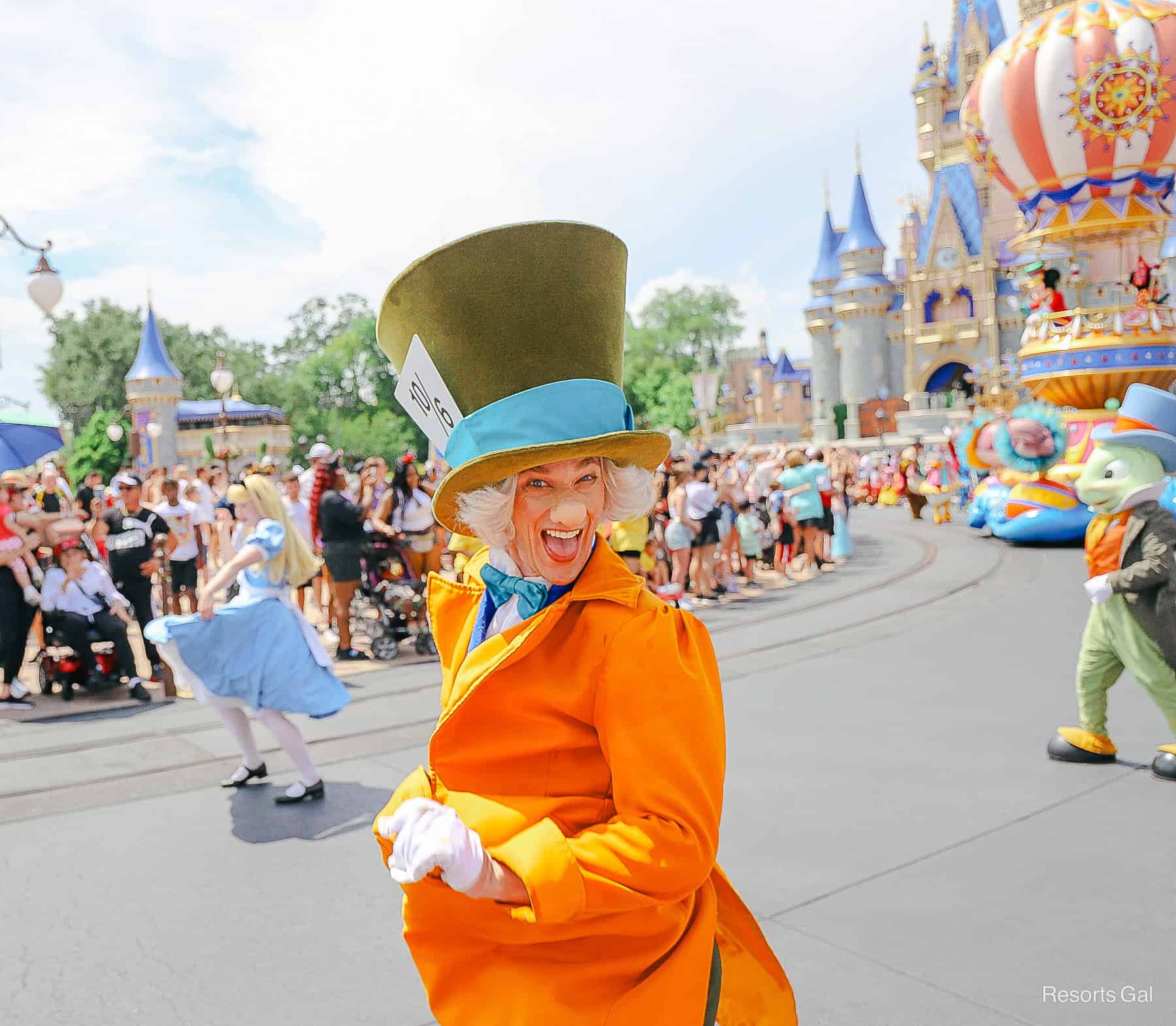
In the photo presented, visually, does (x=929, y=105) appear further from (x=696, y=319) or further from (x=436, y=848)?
(x=436, y=848)

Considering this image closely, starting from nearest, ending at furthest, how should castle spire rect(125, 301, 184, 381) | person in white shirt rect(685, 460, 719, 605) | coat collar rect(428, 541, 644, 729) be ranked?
coat collar rect(428, 541, 644, 729), person in white shirt rect(685, 460, 719, 605), castle spire rect(125, 301, 184, 381)

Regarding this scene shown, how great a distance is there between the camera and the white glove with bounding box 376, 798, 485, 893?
1.35 m

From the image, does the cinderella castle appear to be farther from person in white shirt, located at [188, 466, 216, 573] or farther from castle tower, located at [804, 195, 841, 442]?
person in white shirt, located at [188, 466, 216, 573]

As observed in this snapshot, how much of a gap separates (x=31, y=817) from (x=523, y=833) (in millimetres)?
4283

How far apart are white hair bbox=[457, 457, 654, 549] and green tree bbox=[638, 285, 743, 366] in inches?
2493

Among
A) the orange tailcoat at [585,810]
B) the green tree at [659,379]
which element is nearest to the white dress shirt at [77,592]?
the orange tailcoat at [585,810]

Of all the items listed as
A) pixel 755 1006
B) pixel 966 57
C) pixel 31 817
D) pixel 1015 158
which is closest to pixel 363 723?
pixel 31 817

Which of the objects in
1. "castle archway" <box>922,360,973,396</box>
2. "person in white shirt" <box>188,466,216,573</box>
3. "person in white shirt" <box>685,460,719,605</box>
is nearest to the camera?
"person in white shirt" <box>685,460,719,605</box>

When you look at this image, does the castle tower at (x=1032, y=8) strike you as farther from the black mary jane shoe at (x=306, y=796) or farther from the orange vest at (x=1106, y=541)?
the black mary jane shoe at (x=306, y=796)

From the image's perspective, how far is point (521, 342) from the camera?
157 cm

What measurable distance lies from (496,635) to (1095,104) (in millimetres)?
19027

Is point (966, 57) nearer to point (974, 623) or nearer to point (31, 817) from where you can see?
point (974, 623)

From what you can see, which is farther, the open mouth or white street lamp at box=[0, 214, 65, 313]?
white street lamp at box=[0, 214, 65, 313]

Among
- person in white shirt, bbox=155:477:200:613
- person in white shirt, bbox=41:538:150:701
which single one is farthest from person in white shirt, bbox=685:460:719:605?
person in white shirt, bbox=41:538:150:701
